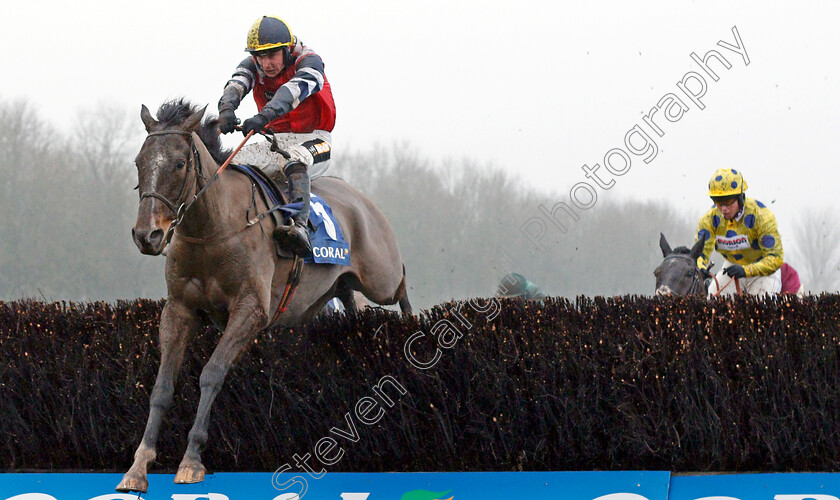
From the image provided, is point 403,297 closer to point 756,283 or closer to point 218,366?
point 218,366

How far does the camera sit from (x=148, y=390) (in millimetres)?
5930

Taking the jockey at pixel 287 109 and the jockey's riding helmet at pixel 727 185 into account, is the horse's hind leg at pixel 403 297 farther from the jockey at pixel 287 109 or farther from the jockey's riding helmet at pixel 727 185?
the jockey's riding helmet at pixel 727 185

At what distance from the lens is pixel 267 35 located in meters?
5.82

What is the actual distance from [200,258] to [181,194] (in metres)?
0.47

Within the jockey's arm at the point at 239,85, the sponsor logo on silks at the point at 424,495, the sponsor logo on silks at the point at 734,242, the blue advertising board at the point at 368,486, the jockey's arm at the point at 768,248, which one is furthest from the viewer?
the sponsor logo on silks at the point at 734,242

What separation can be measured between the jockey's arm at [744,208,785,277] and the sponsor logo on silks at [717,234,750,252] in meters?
0.12

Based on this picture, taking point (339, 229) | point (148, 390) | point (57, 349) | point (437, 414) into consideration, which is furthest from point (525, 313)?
point (57, 349)

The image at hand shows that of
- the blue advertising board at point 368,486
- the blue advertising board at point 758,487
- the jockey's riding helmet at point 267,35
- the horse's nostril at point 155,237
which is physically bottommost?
the blue advertising board at point 368,486

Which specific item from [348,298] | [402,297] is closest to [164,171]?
[348,298]

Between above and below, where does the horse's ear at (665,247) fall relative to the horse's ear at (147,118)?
below

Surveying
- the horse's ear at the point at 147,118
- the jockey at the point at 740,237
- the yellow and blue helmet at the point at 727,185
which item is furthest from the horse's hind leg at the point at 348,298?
the yellow and blue helmet at the point at 727,185

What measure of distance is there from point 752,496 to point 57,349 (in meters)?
4.06

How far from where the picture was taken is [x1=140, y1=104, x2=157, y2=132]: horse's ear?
4.72 m

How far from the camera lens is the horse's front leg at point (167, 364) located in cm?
459
